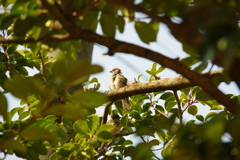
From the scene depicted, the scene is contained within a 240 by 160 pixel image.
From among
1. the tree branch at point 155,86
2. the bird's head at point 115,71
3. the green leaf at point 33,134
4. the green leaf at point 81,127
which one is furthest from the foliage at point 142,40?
the bird's head at point 115,71

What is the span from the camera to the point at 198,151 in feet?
2.03

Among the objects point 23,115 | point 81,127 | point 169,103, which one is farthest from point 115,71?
point 81,127

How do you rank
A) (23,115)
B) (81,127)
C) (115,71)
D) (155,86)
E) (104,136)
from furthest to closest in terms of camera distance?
1. (115,71)
2. (23,115)
3. (155,86)
4. (81,127)
5. (104,136)

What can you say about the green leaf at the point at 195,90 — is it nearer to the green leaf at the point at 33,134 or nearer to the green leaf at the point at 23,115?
the green leaf at the point at 23,115

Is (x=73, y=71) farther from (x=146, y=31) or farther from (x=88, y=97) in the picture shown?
(x=146, y=31)

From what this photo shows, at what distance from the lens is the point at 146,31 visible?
101 centimetres

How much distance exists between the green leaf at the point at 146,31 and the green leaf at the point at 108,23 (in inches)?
2.7

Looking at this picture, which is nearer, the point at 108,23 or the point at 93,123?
the point at 108,23

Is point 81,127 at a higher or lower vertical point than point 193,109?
lower

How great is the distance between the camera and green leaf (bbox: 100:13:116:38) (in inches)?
39.9

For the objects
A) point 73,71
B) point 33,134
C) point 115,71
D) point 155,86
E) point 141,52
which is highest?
point 115,71

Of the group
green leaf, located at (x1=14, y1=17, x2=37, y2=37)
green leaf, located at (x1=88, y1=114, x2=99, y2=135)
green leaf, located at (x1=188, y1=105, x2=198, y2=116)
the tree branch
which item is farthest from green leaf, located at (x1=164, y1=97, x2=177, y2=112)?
green leaf, located at (x1=14, y1=17, x2=37, y2=37)

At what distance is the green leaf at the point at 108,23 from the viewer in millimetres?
1015

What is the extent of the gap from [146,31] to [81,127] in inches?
28.0
